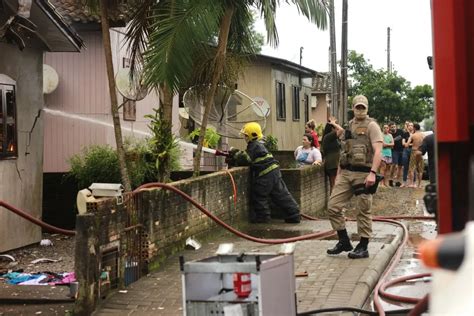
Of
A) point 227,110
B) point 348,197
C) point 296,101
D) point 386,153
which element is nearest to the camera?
point 348,197

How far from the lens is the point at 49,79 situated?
46.2 ft

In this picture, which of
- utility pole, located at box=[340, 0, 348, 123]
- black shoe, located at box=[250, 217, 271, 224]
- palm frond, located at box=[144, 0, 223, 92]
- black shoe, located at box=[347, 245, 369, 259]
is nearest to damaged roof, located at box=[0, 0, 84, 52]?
palm frond, located at box=[144, 0, 223, 92]

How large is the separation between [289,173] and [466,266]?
1197 centimetres

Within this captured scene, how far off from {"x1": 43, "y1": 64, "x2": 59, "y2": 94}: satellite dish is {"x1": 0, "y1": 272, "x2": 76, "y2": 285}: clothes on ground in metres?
6.76

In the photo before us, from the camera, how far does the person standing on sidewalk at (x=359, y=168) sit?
8.28 m

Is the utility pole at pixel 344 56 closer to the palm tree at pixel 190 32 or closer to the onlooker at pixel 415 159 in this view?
the onlooker at pixel 415 159

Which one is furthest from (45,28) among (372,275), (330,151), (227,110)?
(227,110)

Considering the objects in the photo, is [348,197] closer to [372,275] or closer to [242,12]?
[372,275]

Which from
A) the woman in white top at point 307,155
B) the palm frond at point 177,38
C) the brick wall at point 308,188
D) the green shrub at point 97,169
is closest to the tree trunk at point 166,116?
the palm frond at point 177,38

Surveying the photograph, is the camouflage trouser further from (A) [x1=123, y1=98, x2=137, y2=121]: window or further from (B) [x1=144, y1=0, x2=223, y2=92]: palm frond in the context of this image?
(A) [x1=123, y1=98, x2=137, y2=121]: window

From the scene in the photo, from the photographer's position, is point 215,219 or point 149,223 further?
point 215,219

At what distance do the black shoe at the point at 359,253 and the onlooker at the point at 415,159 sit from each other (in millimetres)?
10653

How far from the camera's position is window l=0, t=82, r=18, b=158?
9.55 metres

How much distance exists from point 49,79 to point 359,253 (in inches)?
329
